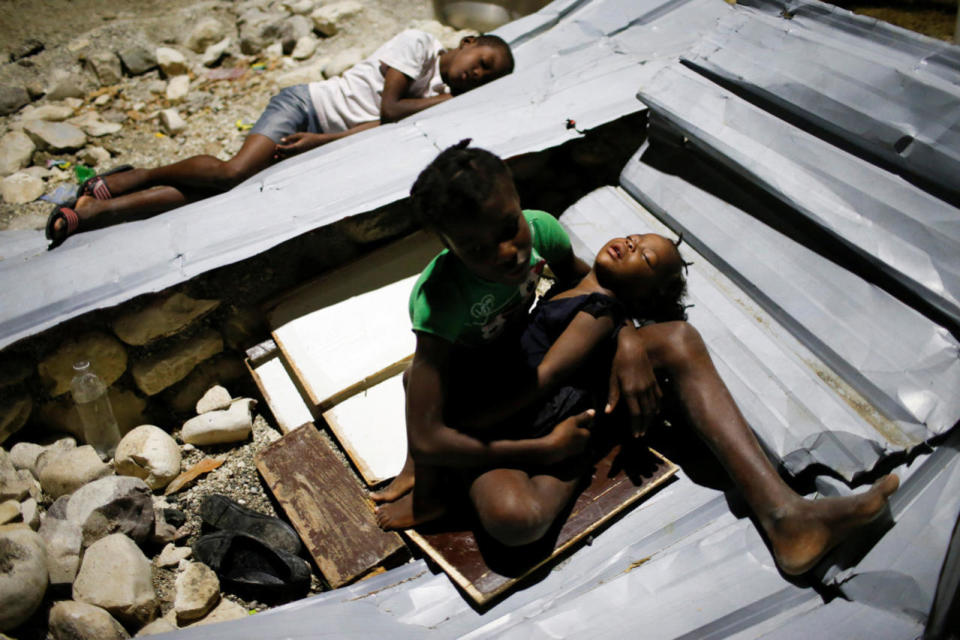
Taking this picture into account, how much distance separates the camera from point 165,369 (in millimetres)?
2518

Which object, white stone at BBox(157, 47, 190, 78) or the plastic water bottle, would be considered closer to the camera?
the plastic water bottle

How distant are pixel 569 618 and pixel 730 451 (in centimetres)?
68

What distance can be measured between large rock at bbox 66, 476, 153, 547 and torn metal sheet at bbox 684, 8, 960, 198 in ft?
8.84

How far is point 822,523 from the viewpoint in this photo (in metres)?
1.67

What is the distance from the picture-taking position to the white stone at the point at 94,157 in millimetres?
4004

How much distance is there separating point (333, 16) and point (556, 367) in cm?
432

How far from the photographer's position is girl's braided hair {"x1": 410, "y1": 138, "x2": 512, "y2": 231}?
1558 mm

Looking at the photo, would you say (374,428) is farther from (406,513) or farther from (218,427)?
(218,427)

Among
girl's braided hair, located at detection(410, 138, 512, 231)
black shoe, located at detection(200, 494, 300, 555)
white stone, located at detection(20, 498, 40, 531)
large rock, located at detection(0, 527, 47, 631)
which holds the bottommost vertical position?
black shoe, located at detection(200, 494, 300, 555)

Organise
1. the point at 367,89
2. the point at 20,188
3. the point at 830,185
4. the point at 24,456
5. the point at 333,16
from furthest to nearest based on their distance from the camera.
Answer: the point at 333,16 → the point at 20,188 → the point at 367,89 → the point at 24,456 → the point at 830,185

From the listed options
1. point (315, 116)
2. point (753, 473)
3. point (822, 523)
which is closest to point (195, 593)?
point (753, 473)

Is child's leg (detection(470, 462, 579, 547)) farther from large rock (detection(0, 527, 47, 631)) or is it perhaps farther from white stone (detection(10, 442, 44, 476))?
white stone (detection(10, 442, 44, 476))

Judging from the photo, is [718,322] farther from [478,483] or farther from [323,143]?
[323,143]

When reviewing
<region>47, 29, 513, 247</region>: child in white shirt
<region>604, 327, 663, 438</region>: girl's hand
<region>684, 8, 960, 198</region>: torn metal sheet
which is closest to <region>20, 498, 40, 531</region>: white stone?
<region>47, 29, 513, 247</region>: child in white shirt
